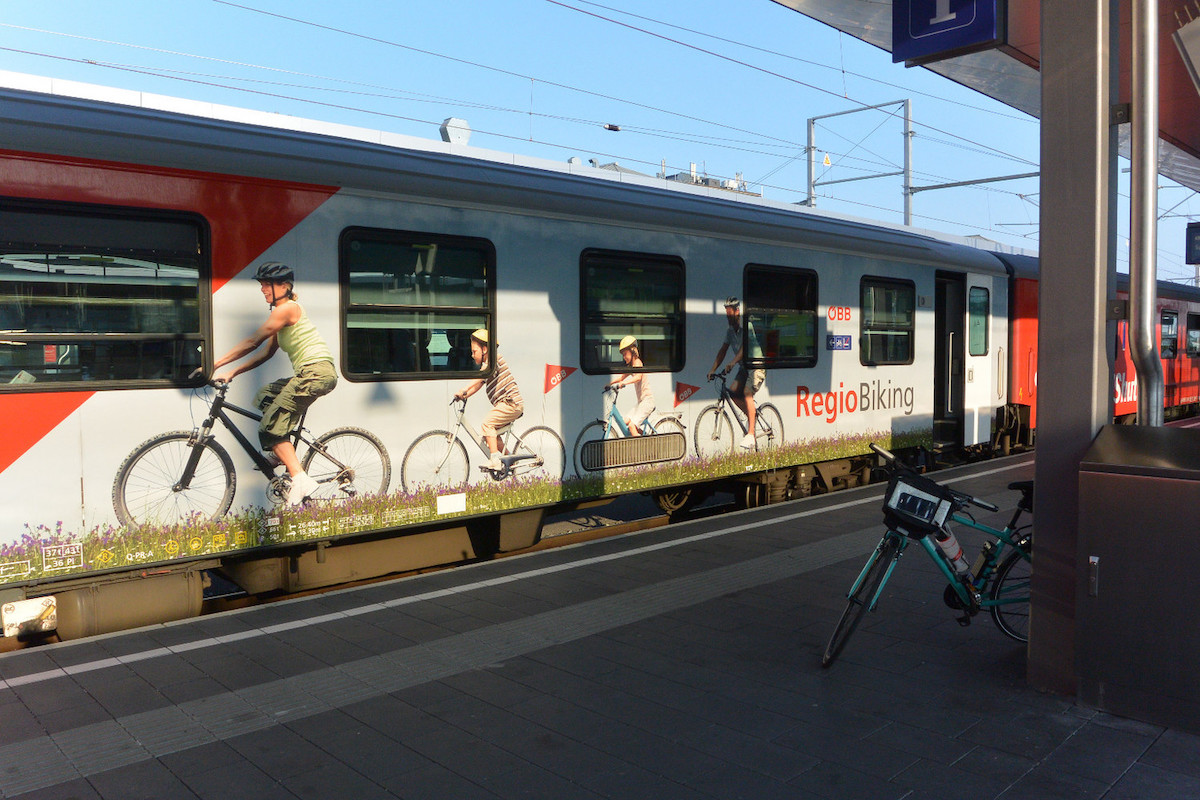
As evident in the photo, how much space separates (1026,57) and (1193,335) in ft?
51.1

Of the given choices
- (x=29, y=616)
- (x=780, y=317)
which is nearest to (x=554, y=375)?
(x=780, y=317)

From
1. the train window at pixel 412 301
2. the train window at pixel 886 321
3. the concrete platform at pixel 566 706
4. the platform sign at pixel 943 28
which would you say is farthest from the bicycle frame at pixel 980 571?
the train window at pixel 886 321

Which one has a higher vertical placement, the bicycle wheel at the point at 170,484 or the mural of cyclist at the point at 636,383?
the mural of cyclist at the point at 636,383

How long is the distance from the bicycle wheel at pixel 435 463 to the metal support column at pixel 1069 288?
383 cm

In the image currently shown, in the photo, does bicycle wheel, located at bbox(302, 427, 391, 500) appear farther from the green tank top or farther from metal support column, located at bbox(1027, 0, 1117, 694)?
metal support column, located at bbox(1027, 0, 1117, 694)

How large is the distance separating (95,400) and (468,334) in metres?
2.50

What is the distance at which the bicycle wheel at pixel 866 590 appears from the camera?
494 cm

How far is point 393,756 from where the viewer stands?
3.89 meters

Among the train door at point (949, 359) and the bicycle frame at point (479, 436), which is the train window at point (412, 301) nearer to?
the bicycle frame at point (479, 436)

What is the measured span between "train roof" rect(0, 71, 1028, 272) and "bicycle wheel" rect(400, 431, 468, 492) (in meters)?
1.71

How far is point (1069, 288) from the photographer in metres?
4.55

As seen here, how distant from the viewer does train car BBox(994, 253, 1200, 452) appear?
43.9 feet

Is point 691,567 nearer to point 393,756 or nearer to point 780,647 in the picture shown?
point 780,647

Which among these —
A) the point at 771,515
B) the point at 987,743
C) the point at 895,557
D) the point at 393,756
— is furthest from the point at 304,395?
the point at 771,515
